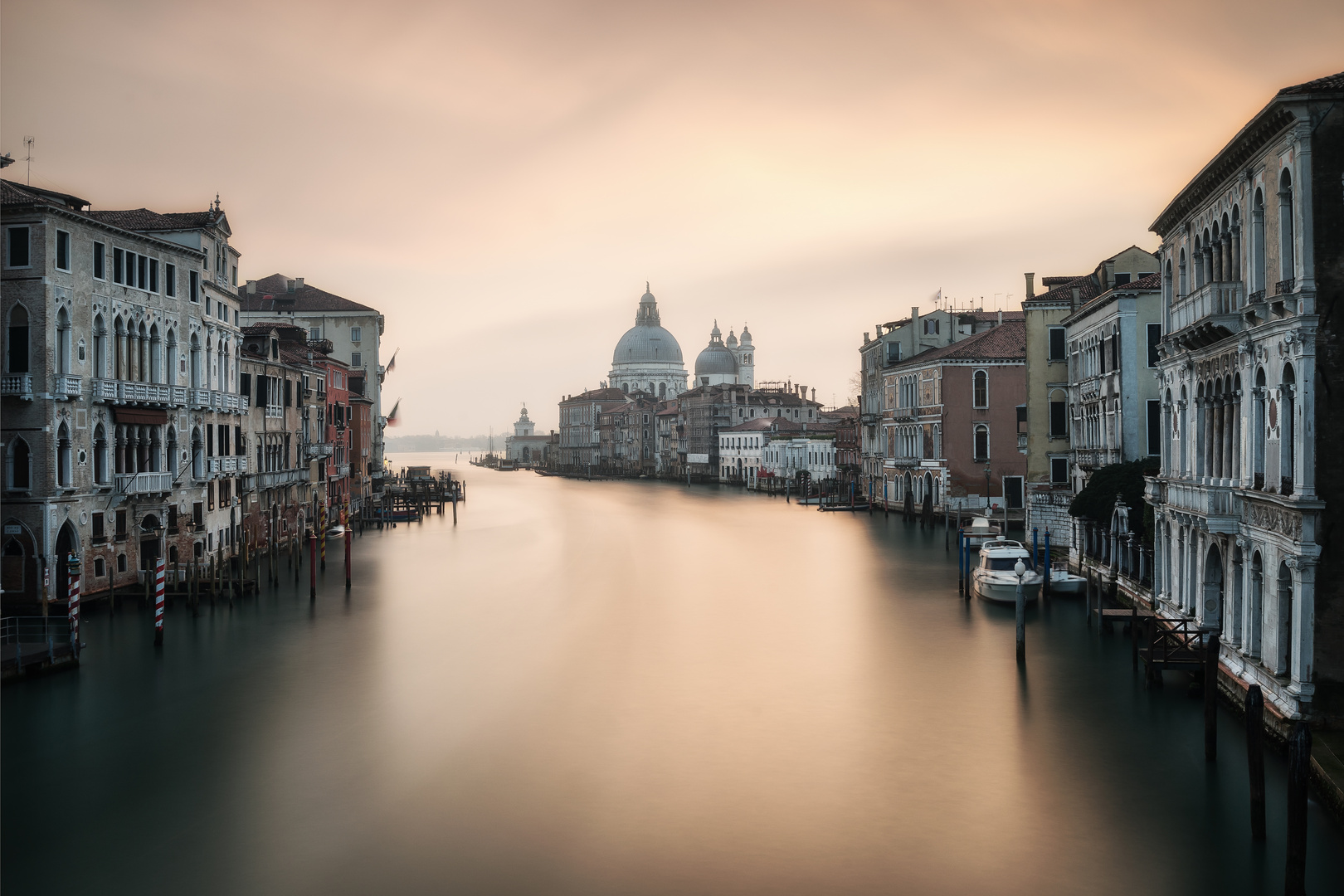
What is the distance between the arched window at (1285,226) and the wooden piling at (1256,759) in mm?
4526

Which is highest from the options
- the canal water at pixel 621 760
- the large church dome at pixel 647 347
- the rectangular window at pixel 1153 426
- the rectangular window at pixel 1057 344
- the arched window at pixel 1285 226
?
the large church dome at pixel 647 347

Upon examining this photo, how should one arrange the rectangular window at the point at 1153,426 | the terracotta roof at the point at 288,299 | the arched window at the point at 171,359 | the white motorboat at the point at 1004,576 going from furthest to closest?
the terracotta roof at the point at 288,299 → the rectangular window at the point at 1153,426 → the white motorboat at the point at 1004,576 → the arched window at the point at 171,359

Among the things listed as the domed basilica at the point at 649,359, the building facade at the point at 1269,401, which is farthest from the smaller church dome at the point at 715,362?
the building facade at the point at 1269,401

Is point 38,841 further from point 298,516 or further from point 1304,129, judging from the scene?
point 298,516

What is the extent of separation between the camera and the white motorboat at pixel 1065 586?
78.9ft

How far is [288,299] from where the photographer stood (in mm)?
51719

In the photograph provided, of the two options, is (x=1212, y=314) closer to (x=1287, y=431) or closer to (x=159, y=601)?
(x=1287, y=431)

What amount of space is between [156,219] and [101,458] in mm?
5976

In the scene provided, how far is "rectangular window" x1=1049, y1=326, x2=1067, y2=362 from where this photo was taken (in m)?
31.8

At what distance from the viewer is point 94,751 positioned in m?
13.6

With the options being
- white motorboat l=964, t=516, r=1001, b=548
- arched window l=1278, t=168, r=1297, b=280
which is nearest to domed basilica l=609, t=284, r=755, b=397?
white motorboat l=964, t=516, r=1001, b=548

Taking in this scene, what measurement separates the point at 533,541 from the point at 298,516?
8.99 m

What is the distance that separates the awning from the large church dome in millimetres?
113592

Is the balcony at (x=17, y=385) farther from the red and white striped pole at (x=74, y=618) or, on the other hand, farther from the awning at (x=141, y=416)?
the red and white striped pole at (x=74, y=618)
